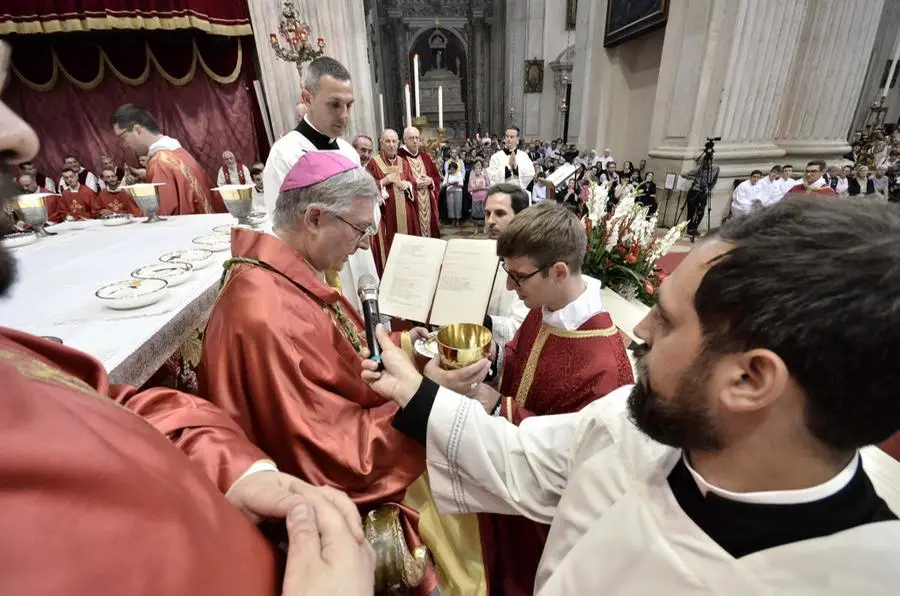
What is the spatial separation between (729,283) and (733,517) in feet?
1.43

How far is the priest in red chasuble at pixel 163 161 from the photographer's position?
4.07 metres

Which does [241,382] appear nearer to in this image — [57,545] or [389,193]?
[57,545]

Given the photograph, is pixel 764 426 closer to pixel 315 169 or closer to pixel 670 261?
pixel 315 169

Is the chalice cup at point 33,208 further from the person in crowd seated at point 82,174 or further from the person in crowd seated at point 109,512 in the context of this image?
the person in crowd seated at point 82,174

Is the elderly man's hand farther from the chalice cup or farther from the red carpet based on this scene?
the red carpet

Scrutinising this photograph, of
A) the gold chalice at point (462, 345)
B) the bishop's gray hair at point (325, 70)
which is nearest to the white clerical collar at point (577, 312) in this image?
the gold chalice at point (462, 345)

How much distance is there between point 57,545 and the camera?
421mm

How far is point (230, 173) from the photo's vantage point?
274 inches

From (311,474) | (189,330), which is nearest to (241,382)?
(311,474)

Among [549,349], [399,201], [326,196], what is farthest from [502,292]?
[399,201]

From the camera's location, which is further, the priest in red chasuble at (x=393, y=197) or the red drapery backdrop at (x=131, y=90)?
the red drapery backdrop at (x=131, y=90)

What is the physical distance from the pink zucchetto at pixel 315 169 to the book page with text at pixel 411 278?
1.24m

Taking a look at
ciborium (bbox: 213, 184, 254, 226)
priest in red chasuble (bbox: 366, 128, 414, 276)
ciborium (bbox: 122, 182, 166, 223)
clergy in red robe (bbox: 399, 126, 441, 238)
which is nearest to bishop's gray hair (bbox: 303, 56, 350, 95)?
ciborium (bbox: 213, 184, 254, 226)

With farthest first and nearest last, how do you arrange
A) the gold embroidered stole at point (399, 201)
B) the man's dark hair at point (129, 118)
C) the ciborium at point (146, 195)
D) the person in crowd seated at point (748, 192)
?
1. the person in crowd seated at point (748, 192)
2. the gold embroidered stole at point (399, 201)
3. the man's dark hair at point (129, 118)
4. the ciborium at point (146, 195)
